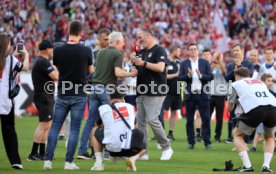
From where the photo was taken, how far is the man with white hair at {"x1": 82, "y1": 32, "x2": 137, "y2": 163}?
14766 mm

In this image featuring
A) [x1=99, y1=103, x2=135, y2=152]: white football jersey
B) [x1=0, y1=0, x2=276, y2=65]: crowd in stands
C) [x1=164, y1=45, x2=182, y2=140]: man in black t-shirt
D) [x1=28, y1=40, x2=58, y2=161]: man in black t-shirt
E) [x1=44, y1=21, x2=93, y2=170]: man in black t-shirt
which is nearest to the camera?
[x1=99, y1=103, x2=135, y2=152]: white football jersey

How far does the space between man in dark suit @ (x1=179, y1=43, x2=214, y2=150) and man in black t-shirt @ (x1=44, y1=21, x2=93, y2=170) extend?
545 centimetres

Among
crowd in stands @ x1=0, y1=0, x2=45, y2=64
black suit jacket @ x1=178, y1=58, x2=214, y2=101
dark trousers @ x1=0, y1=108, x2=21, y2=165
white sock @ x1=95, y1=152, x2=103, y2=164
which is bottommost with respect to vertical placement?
white sock @ x1=95, y1=152, x2=103, y2=164

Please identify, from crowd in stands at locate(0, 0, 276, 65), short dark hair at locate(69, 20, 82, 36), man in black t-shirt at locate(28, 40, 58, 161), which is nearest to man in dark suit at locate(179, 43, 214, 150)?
man in black t-shirt at locate(28, 40, 58, 161)

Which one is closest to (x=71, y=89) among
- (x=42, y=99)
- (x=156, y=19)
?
(x=42, y=99)

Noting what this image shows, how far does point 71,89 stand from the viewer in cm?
1336

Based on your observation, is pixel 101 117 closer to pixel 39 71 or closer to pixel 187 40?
pixel 39 71

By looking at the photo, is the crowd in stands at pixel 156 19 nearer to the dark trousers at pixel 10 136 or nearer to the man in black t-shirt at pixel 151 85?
the man in black t-shirt at pixel 151 85

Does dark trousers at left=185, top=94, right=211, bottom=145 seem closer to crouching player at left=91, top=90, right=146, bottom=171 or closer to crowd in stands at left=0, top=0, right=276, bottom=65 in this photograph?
crouching player at left=91, top=90, right=146, bottom=171

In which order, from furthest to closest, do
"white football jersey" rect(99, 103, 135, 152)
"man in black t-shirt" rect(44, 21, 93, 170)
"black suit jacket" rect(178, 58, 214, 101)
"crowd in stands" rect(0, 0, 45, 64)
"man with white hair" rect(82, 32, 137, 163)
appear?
"crowd in stands" rect(0, 0, 45, 64), "black suit jacket" rect(178, 58, 214, 101), "man with white hair" rect(82, 32, 137, 163), "man in black t-shirt" rect(44, 21, 93, 170), "white football jersey" rect(99, 103, 135, 152)

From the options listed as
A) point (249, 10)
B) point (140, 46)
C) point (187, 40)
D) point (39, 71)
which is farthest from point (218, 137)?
point (249, 10)

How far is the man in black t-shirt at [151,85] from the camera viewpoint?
50.3 ft

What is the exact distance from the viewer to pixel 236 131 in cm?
1357

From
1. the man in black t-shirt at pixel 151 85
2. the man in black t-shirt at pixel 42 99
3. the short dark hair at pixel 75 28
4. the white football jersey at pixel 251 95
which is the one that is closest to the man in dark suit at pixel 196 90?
the man in black t-shirt at pixel 151 85
